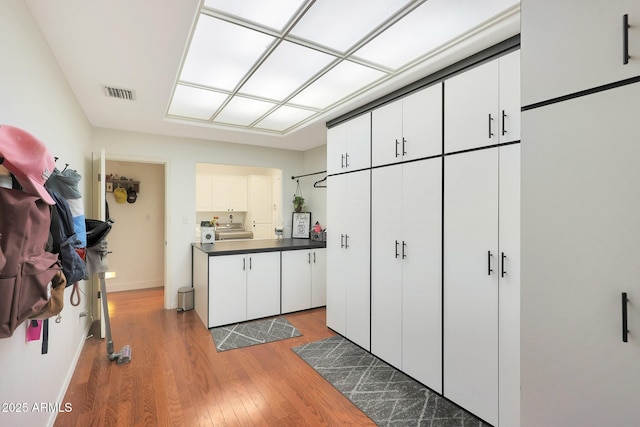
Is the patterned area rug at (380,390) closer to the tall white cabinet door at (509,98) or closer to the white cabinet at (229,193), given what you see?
the tall white cabinet door at (509,98)

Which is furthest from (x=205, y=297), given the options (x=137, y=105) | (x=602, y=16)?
(x=602, y=16)

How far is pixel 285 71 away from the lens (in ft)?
7.97

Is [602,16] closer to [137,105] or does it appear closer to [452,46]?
[452,46]

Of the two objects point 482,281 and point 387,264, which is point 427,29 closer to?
point 482,281

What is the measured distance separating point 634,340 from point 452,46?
1835 mm

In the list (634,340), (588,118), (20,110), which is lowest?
(634,340)

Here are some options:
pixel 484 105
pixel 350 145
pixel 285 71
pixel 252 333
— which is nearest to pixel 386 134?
pixel 350 145

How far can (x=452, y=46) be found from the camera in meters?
2.00

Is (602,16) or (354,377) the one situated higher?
(602,16)

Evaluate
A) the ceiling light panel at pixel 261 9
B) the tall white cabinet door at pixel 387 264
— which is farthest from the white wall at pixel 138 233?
Result: the ceiling light panel at pixel 261 9

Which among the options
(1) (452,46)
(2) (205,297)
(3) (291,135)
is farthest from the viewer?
(3) (291,135)

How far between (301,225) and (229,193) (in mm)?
2463

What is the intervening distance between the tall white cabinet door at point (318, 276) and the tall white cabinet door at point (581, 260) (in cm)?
317

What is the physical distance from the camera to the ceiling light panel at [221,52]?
73.5 inches
